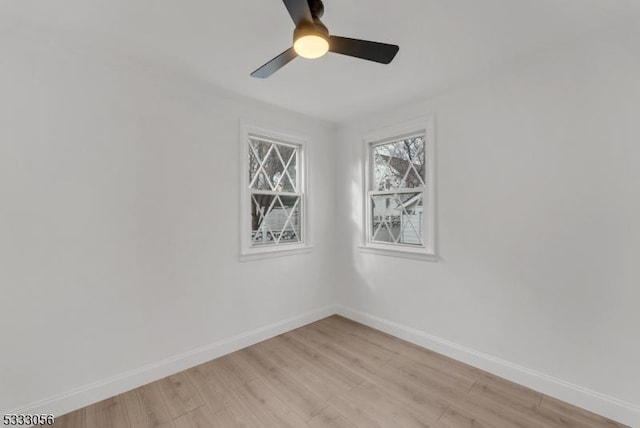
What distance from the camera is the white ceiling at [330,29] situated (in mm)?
1637

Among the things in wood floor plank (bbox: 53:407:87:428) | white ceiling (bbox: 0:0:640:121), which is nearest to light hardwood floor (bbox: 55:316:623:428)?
wood floor plank (bbox: 53:407:87:428)

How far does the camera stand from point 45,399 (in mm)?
1883

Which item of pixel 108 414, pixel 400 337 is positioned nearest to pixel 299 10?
pixel 108 414

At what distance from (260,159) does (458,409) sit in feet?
9.32

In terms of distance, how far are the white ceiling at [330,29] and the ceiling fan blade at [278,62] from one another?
28cm

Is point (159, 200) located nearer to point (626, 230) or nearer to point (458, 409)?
point (458, 409)

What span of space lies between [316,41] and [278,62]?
0.41 m

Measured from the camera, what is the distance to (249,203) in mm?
2977

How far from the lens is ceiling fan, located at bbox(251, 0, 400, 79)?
4.21ft

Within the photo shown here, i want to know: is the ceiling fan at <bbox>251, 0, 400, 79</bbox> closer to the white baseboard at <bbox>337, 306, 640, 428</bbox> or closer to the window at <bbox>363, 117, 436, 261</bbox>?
the window at <bbox>363, 117, 436, 261</bbox>

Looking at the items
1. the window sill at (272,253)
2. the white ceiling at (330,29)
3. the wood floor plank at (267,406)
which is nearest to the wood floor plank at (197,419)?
the wood floor plank at (267,406)

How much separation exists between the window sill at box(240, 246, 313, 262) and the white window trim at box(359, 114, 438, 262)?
730 millimetres

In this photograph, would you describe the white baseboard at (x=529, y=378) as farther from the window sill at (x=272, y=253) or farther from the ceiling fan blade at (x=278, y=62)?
the ceiling fan blade at (x=278, y=62)

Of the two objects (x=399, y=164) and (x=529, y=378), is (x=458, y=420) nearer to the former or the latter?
(x=529, y=378)
